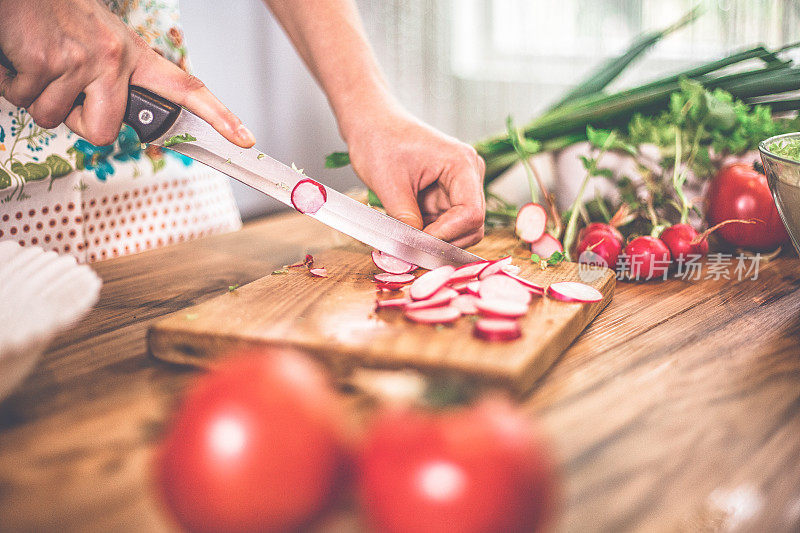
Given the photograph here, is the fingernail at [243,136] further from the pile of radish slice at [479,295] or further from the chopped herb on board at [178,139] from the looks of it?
the pile of radish slice at [479,295]

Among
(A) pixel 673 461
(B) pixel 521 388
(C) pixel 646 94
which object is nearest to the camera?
(A) pixel 673 461

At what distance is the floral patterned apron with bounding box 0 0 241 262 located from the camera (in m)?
1.09

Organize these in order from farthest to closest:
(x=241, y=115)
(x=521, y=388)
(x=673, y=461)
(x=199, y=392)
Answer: (x=241, y=115)
(x=521, y=388)
(x=673, y=461)
(x=199, y=392)

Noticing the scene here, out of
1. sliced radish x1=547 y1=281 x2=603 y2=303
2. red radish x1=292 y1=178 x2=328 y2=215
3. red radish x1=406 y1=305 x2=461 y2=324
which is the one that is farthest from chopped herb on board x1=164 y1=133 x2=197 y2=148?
sliced radish x1=547 y1=281 x2=603 y2=303

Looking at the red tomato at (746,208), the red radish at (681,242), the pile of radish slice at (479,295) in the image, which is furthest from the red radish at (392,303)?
the red tomato at (746,208)

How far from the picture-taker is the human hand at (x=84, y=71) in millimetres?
792

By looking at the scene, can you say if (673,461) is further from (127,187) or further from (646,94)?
(127,187)

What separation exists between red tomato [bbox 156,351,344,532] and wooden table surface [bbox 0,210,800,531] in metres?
0.07

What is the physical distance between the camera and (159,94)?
88 cm

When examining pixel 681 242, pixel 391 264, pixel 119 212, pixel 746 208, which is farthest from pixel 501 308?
pixel 119 212

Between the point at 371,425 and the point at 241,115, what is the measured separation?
1.70 metres

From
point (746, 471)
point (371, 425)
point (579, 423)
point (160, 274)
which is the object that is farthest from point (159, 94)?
point (746, 471)

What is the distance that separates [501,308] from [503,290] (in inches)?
2.4

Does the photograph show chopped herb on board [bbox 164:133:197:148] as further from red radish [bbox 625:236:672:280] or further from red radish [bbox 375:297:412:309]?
red radish [bbox 625:236:672:280]
